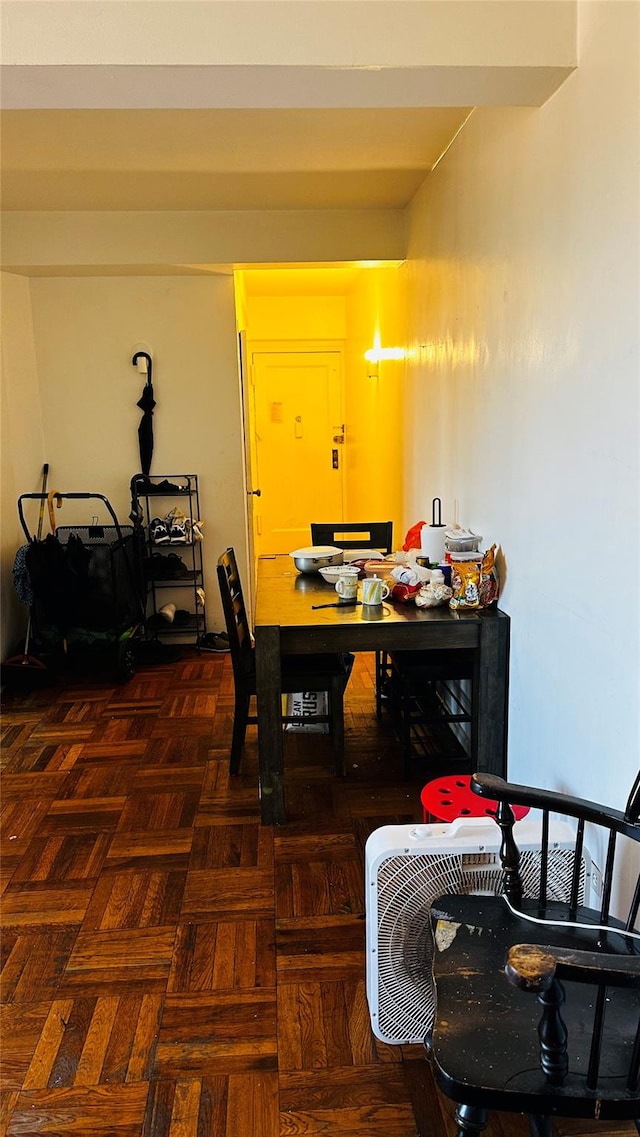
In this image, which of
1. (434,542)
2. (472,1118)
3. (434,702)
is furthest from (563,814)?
(434,702)

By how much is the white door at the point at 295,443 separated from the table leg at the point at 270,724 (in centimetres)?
433

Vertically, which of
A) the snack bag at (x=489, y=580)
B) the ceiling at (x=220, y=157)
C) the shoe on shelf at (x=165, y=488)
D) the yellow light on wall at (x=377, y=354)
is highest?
Answer: the ceiling at (x=220, y=157)

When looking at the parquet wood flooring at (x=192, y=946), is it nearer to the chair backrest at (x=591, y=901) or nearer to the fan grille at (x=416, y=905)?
the fan grille at (x=416, y=905)

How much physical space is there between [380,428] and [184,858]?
3.24 meters

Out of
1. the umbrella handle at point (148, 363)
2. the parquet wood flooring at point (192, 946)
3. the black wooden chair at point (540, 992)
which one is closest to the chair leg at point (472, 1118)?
the black wooden chair at point (540, 992)

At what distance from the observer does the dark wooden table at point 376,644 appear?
2.40m

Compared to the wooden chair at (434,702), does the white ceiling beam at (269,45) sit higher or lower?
higher

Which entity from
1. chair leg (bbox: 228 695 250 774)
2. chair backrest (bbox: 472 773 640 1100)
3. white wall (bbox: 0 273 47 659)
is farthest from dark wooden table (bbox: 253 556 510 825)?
white wall (bbox: 0 273 47 659)

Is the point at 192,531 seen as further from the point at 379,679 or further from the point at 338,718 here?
the point at 338,718

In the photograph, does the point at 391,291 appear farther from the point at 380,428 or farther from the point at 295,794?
the point at 295,794

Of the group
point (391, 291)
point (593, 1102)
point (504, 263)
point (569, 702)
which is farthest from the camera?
point (391, 291)

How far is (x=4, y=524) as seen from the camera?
13.5ft

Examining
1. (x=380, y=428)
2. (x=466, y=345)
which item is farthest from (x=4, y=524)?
(x=466, y=345)

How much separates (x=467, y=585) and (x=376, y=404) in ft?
9.20
